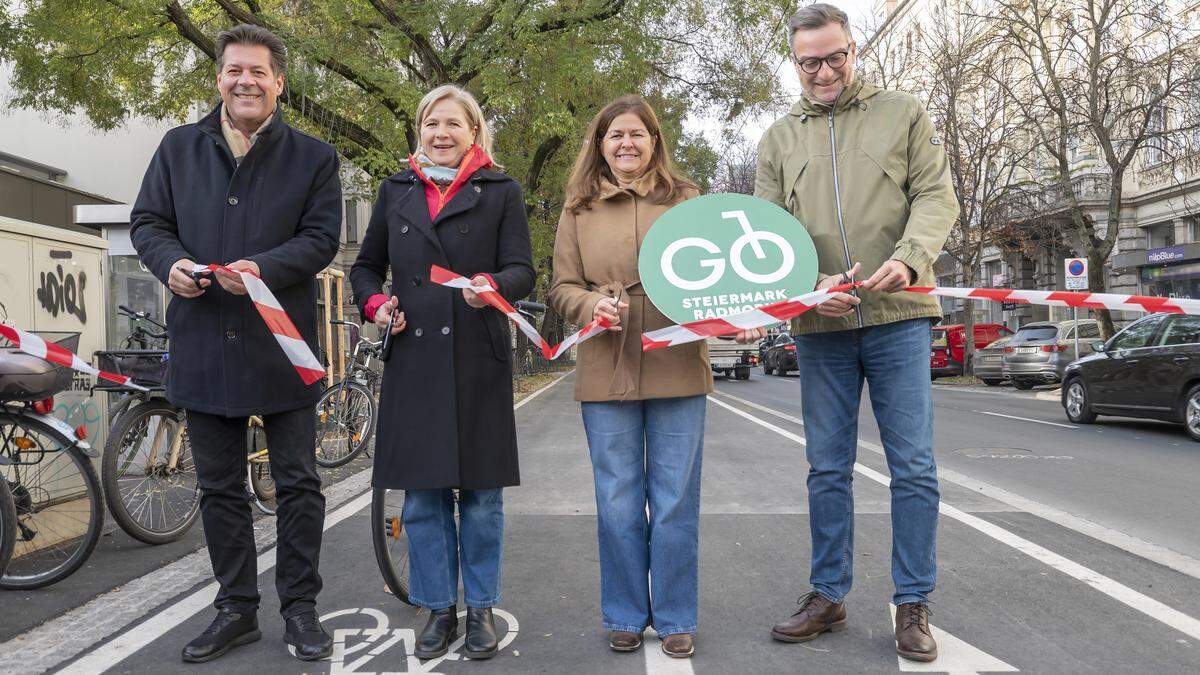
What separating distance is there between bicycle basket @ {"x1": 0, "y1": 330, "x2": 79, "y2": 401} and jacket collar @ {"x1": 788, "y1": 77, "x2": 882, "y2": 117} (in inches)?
139

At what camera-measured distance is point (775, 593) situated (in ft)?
12.9

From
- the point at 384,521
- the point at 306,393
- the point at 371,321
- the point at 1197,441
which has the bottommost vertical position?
the point at 1197,441

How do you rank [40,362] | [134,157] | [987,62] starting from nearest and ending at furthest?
1. [40,362]
2. [987,62]
3. [134,157]

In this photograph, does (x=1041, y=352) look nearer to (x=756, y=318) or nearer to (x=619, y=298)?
(x=756, y=318)

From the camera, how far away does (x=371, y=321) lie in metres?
3.32

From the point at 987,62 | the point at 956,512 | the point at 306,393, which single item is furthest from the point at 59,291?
the point at 987,62

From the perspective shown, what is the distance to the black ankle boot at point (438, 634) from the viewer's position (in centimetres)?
319

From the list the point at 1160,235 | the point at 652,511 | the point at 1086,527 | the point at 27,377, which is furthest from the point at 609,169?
the point at 1160,235

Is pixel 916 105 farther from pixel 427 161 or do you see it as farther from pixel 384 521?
pixel 384 521

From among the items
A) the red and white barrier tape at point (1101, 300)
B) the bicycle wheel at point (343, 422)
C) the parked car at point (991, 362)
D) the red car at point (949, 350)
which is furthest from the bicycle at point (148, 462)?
the red car at point (949, 350)

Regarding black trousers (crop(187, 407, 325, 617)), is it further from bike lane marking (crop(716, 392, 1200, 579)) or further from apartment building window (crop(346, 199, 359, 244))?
apartment building window (crop(346, 199, 359, 244))

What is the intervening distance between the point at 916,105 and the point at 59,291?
5015mm

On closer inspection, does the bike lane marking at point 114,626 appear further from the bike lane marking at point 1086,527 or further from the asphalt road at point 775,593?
the bike lane marking at point 1086,527

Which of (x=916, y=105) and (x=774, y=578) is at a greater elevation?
(x=916, y=105)
